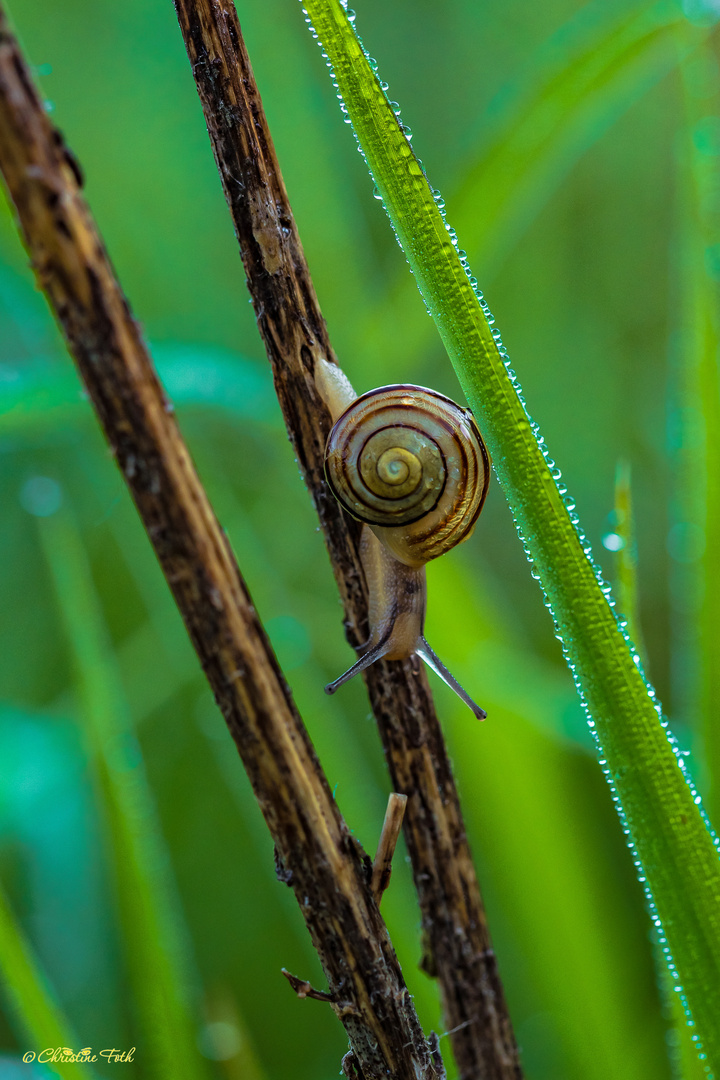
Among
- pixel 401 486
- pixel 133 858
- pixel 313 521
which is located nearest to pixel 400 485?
pixel 401 486

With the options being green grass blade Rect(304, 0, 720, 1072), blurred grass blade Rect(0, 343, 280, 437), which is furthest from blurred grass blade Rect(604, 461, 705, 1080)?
blurred grass blade Rect(0, 343, 280, 437)

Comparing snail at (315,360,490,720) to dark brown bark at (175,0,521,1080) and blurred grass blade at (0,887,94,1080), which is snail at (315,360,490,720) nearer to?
dark brown bark at (175,0,521,1080)

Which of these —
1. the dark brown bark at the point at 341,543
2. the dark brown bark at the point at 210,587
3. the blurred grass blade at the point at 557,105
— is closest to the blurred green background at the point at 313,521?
the blurred grass blade at the point at 557,105

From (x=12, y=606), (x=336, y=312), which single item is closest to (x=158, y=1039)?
(x=12, y=606)

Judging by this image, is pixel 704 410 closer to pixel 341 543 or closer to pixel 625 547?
pixel 625 547

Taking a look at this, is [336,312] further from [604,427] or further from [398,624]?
[398,624]
